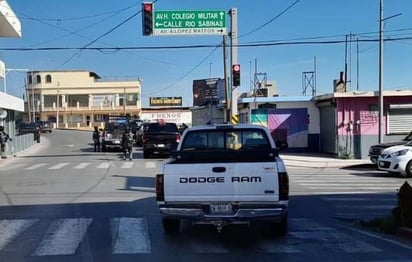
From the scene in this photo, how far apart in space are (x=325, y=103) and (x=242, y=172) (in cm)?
2598

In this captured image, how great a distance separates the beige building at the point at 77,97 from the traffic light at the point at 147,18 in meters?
86.4

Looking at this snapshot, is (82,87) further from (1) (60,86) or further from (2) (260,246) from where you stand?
(2) (260,246)

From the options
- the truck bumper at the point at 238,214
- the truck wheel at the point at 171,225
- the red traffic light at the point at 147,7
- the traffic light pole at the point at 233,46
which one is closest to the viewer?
the truck bumper at the point at 238,214

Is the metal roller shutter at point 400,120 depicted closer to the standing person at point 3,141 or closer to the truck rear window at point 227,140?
the standing person at point 3,141

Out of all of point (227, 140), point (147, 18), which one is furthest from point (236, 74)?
point (227, 140)

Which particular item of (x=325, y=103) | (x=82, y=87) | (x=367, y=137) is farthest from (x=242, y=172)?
(x=82, y=87)

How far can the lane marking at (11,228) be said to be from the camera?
9938 mm

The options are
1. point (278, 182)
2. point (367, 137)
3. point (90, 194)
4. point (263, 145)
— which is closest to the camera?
point (278, 182)

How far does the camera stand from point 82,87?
375 ft

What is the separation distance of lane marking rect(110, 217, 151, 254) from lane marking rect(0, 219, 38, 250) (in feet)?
5.07

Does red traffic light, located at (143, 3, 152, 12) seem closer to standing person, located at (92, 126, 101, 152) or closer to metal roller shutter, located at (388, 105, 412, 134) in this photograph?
metal roller shutter, located at (388, 105, 412, 134)

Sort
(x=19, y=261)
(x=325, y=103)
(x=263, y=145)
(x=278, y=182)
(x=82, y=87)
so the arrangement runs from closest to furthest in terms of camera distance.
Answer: (x=19, y=261) < (x=278, y=182) < (x=263, y=145) < (x=325, y=103) < (x=82, y=87)

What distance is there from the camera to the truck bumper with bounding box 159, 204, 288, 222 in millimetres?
9117

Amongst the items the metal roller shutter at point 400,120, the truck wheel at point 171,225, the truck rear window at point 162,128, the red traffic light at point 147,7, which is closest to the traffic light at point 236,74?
the red traffic light at point 147,7
